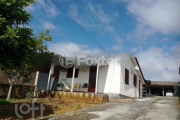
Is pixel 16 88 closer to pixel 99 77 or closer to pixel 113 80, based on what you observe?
pixel 99 77

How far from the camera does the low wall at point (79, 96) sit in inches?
449

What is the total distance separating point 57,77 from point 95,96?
22.7 ft

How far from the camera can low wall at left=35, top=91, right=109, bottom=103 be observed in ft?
37.4

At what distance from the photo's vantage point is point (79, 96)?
Answer: 1208cm

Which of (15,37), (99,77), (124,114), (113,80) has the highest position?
(15,37)

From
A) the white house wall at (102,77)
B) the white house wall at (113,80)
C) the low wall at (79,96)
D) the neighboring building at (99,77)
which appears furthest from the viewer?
the white house wall at (102,77)

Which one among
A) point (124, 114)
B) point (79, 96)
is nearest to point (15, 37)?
point (124, 114)

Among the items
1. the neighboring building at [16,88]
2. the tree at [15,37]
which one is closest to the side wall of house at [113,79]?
the neighboring building at [16,88]

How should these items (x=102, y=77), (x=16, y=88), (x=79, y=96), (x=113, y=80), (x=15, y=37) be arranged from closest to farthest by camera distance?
1. (x=15, y=37)
2. (x=79, y=96)
3. (x=16, y=88)
4. (x=113, y=80)
5. (x=102, y=77)

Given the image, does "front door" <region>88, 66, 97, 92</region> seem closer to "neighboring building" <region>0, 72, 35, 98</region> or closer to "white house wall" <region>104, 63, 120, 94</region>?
"white house wall" <region>104, 63, 120, 94</region>

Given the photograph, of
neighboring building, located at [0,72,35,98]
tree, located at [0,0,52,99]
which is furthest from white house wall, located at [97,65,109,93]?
tree, located at [0,0,52,99]

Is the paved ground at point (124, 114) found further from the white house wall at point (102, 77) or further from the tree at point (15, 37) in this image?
the white house wall at point (102, 77)

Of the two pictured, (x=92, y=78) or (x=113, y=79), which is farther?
(x=92, y=78)

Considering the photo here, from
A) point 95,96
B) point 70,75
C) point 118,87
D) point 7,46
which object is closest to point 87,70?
point 70,75
